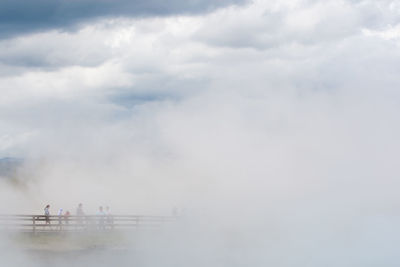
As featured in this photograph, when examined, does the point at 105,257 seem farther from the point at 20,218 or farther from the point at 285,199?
the point at 285,199

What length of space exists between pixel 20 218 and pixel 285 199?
45.8 feet

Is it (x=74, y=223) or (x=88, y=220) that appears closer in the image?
(x=88, y=220)

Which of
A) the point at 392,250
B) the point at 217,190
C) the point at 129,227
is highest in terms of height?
the point at 217,190

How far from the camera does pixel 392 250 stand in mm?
23594

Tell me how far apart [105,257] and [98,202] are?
19.3 metres

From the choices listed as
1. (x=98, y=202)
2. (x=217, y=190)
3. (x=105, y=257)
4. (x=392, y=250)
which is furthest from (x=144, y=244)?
(x=98, y=202)

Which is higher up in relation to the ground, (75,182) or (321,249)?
(75,182)

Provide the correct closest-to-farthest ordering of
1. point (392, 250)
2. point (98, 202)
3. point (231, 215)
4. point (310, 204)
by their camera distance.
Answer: point (392, 250) → point (231, 215) → point (310, 204) → point (98, 202)

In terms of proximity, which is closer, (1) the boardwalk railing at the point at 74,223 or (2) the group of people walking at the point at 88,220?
(1) the boardwalk railing at the point at 74,223

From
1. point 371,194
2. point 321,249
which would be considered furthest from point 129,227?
point 371,194

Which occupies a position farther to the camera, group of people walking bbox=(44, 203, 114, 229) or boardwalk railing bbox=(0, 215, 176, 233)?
group of people walking bbox=(44, 203, 114, 229)

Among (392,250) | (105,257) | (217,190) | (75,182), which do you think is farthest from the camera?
(75,182)

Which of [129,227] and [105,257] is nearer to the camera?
[105,257]

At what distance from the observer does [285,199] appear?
109ft
